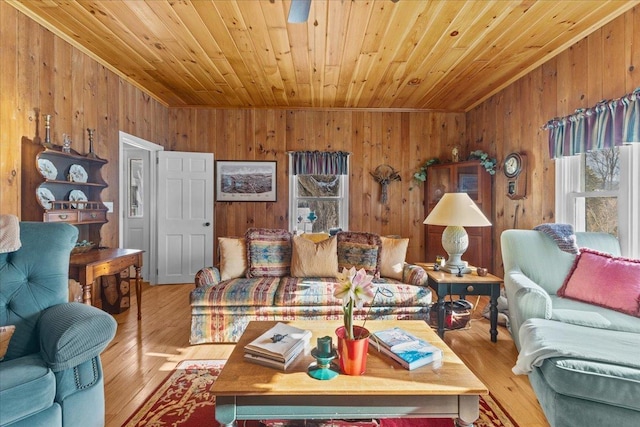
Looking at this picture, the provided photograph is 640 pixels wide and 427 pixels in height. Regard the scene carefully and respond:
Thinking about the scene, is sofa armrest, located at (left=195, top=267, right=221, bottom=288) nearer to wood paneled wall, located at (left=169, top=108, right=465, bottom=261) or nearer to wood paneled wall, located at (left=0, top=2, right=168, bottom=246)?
wood paneled wall, located at (left=0, top=2, right=168, bottom=246)

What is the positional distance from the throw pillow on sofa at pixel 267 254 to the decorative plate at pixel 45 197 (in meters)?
1.59

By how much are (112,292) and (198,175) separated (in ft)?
6.24

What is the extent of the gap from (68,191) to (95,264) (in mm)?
874

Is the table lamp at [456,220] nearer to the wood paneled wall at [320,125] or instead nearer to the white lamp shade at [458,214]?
the white lamp shade at [458,214]

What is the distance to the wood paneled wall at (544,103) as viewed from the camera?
93.0 inches

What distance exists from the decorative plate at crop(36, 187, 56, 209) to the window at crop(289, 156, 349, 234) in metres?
2.81

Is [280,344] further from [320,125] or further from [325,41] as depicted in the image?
[320,125]

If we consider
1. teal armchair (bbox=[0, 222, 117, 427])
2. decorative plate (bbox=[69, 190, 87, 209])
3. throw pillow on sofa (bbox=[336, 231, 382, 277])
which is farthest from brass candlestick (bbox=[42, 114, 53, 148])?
throw pillow on sofa (bbox=[336, 231, 382, 277])

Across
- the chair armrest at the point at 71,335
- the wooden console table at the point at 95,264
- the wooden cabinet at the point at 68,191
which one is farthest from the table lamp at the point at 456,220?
the wooden cabinet at the point at 68,191

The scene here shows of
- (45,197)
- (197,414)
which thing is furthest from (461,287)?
(45,197)

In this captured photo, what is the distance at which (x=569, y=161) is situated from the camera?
2943 mm

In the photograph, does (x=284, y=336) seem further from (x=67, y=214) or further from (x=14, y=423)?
(x=67, y=214)

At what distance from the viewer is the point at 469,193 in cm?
414

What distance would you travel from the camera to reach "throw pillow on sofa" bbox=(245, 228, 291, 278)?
116 inches
